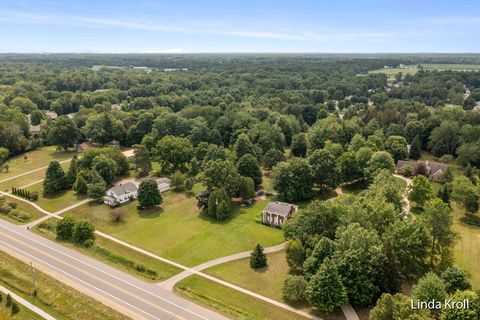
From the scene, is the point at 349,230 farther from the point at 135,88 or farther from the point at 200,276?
the point at 135,88

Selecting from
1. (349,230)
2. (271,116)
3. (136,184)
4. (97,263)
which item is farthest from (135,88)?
(349,230)

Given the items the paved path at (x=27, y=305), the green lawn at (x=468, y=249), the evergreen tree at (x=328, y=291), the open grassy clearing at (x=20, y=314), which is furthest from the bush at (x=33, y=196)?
the green lawn at (x=468, y=249)

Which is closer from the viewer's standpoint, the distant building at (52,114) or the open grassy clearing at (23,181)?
the open grassy clearing at (23,181)

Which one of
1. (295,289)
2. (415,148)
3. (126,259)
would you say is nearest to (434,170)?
(415,148)

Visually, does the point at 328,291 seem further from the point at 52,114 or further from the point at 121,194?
the point at 52,114

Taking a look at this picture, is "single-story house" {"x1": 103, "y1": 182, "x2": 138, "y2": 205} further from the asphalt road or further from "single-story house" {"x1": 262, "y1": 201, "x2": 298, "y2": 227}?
"single-story house" {"x1": 262, "y1": 201, "x2": 298, "y2": 227}

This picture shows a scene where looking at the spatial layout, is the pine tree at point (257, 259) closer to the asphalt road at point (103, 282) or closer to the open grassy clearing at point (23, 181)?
the asphalt road at point (103, 282)

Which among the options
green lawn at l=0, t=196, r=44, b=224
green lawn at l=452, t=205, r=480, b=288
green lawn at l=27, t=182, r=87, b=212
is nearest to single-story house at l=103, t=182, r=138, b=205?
green lawn at l=27, t=182, r=87, b=212

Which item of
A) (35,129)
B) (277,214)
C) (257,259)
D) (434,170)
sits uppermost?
(35,129)
